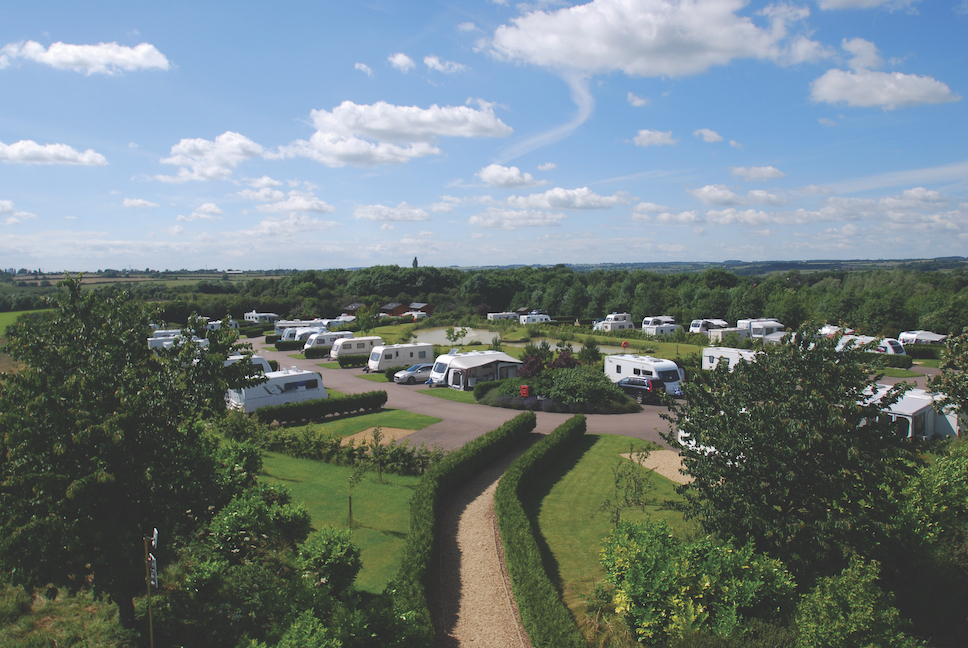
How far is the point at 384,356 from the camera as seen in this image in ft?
102

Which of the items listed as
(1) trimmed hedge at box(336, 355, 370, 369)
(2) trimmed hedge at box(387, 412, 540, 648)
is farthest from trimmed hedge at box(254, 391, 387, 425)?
(1) trimmed hedge at box(336, 355, 370, 369)

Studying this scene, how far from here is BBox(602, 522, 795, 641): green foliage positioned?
6711mm

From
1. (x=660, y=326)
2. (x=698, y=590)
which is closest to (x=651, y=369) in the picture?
(x=698, y=590)

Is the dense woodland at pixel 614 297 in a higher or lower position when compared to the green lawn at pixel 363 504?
higher

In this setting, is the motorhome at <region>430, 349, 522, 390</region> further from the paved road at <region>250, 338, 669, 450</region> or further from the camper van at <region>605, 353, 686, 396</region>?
the camper van at <region>605, 353, 686, 396</region>

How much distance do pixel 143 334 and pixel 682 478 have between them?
12.7 meters

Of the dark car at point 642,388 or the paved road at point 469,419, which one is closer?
the paved road at point 469,419

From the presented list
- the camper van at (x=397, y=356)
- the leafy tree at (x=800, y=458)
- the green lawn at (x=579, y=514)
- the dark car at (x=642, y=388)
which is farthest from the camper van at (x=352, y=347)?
the leafy tree at (x=800, y=458)

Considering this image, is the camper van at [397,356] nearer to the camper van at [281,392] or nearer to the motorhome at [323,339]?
the motorhome at [323,339]

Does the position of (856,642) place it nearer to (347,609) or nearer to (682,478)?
(347,609)

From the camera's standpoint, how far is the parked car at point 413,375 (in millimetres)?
27984

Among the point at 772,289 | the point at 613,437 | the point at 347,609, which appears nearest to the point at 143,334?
the point at 347,609

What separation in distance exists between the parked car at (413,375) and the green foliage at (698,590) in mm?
21287

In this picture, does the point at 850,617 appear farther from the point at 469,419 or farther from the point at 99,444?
the point at 469,419
